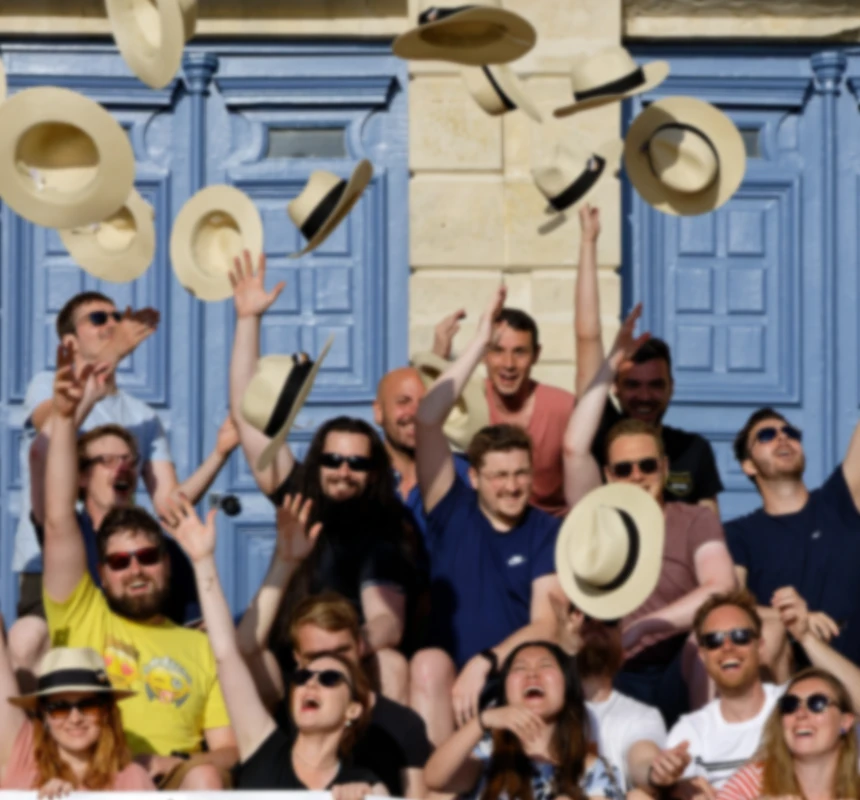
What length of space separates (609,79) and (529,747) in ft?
8.25

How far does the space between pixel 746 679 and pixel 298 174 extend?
13.0 ft

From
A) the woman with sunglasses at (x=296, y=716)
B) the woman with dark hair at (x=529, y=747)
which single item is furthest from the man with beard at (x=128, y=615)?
the woman with dark hair at (x=529, y=747)

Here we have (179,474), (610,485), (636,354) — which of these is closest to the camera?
(610,485)

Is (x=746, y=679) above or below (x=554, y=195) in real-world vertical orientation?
below

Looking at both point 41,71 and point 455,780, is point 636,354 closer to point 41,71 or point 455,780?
point 455,780

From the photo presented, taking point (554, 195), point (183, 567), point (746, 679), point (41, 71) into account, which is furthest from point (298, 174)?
point (746, 679)

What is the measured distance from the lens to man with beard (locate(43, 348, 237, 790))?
26.1 ft

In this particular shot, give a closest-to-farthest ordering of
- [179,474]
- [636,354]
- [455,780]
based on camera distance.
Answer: [455,780], [636,354], [179,474]

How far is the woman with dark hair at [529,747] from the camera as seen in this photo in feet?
24.9

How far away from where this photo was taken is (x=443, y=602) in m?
8.41

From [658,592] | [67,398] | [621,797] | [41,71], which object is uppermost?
[41,71]

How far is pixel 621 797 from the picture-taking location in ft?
25.1

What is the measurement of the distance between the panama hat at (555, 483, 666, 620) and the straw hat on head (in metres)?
1.32

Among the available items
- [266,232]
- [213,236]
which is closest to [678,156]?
[213,236]
